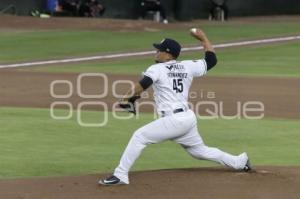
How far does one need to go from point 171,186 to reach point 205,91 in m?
10.1

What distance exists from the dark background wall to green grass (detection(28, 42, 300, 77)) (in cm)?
923

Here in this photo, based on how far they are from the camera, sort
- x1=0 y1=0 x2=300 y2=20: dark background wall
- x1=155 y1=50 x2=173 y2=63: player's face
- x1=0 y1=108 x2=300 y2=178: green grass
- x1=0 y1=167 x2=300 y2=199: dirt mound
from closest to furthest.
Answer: x1=0 y1=167 x2=300 y2=199: dirt mound < x1=155 y1=50 x2=173 y2=63: player's face < x1=0 y1=108 x2=300 y2=178: green grass < x1=0 y1=0 x2=300 y2=20: dark background wall

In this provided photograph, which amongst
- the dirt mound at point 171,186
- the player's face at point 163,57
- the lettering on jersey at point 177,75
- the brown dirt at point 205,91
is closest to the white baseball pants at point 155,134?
the dirt mound at point 171,186

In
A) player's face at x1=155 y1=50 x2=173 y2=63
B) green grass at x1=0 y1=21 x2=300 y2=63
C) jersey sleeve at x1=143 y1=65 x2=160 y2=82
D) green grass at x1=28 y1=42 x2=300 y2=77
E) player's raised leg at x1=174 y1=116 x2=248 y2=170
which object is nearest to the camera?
jersey sleeve at x1=143 y1=65 x2=160 y2=82

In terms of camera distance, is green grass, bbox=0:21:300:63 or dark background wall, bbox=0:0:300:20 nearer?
green grass, bbox=0:21:300:63

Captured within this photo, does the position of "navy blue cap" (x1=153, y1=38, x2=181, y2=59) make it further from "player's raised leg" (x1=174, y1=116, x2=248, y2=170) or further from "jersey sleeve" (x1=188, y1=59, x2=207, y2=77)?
"player's raised leg" (x1=174, y1=116, x2=248, y2=170)

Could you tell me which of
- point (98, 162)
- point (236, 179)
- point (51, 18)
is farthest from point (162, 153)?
point (51, 18)

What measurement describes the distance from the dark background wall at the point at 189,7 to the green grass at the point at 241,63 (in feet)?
30.3

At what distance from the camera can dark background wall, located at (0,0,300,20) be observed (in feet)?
113

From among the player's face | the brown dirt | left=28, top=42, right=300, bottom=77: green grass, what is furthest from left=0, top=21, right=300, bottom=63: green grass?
the player's face

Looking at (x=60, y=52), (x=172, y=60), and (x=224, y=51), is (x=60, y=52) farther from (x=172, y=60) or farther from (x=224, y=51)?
(x=172, y=60)

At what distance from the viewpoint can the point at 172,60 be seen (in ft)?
27.5

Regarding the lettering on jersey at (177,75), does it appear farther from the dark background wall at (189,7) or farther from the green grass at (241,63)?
the dark background wall at (189,7)

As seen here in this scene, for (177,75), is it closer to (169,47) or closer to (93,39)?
(169,47)
